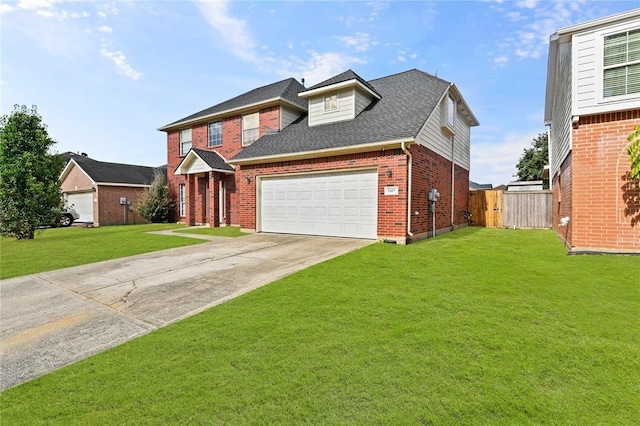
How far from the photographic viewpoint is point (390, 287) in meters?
4.65

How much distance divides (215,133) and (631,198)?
57.5 feet

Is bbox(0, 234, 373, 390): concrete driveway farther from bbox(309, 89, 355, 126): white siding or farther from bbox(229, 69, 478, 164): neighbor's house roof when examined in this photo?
bbox(309, 89, 355, 126): white siding

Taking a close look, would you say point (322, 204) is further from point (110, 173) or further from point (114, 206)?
point (110, 173)

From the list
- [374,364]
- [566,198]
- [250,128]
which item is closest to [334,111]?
[250,128]

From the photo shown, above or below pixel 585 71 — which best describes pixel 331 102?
above

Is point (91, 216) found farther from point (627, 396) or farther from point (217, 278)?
point (627, 396)

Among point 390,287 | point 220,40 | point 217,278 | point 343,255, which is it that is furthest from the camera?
point 220,40

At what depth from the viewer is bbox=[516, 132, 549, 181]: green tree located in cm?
3569

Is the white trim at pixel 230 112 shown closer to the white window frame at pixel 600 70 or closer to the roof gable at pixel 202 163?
the roof gable at pixel 202 163

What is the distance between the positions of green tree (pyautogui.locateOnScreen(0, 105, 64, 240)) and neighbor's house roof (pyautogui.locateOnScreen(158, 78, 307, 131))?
6.79 meters

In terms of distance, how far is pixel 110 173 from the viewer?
21.8 metres

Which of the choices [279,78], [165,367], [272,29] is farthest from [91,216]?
[165,367]

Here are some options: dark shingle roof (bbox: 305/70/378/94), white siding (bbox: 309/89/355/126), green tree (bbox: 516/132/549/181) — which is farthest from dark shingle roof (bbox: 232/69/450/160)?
green tree (bbox: 516/132/549/181)

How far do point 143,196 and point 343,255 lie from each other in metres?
16.8
